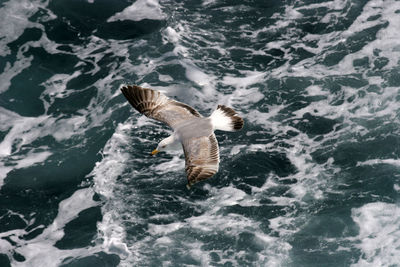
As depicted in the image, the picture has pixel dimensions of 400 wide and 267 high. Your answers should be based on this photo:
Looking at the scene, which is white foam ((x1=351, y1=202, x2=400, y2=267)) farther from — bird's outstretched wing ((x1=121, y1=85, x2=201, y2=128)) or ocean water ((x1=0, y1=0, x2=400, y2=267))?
bird's outstretched wing ((x1=121, y1=85, x2=201, y2=128))

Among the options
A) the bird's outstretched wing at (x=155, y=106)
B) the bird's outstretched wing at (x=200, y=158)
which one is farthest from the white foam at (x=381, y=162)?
the bird's outstretched wing at (x=200, y=158)

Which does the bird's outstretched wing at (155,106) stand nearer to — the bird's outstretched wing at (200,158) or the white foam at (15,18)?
the bird's outstretched wing at (200,158)

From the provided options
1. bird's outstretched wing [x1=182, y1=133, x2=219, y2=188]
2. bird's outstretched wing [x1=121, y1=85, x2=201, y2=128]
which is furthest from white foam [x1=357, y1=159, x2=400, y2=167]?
bird's outstretched wing [x1=182, y1=133, x2=219, y2=188]

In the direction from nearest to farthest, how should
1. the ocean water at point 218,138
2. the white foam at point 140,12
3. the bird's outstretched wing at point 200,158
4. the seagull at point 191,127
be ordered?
the bird's outstretched wing at point 200,158 → the seagull at point 191,127 → the ocean water at point 218,138 → the white foam at point 140,12

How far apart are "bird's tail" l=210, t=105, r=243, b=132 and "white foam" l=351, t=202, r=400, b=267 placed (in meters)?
6.42

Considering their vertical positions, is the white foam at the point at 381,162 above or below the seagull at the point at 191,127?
below

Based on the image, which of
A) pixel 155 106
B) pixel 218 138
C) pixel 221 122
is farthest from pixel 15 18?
pixel 221 122

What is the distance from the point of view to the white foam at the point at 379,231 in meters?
19.2

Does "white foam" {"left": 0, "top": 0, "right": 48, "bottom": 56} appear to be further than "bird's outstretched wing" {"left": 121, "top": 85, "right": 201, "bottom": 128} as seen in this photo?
Yes

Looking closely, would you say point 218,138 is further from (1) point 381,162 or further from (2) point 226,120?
(2) point 226,120

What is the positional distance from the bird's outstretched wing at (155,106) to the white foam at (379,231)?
22.1 feet

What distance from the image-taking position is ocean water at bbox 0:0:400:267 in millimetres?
18875

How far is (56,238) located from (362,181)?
982cm

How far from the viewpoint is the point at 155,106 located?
651 inches
